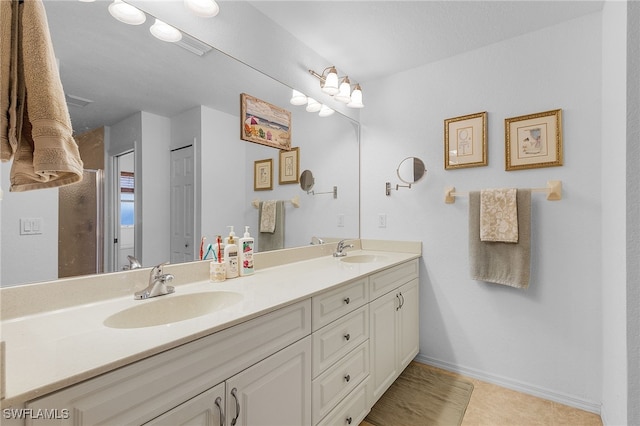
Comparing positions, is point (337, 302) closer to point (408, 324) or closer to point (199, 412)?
point (199, 412)

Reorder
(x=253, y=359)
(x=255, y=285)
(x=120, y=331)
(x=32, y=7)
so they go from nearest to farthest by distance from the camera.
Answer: (x=32, y=7) < (x=120, y=331) < (x=253, y=359) < (x=255, y=285)

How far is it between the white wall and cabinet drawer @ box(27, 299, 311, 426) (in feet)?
5.05

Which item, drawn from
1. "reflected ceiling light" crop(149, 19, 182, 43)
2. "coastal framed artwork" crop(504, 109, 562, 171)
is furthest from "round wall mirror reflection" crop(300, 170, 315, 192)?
"coastal framed artwork" crop(504, 109, 562, 171)

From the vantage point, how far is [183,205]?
1361 mm

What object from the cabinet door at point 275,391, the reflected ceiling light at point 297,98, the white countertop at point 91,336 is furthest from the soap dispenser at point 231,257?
the reflected ceiling light at point 297,98

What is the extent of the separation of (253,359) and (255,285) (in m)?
0.39

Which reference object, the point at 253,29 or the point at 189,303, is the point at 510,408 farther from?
the point at 253,29

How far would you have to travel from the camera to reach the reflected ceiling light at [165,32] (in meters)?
1.22

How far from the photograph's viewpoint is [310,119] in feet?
6.86

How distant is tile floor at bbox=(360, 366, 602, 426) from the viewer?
1594 mm

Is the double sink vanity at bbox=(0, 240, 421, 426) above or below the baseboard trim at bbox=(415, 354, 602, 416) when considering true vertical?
above

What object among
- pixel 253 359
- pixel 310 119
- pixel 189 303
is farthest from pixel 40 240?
pixel 310 119

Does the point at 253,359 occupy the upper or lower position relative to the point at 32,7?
lower

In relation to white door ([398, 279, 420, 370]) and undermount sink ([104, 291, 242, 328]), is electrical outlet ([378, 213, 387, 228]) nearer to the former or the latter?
white door ([398, 279, 420, 370])
